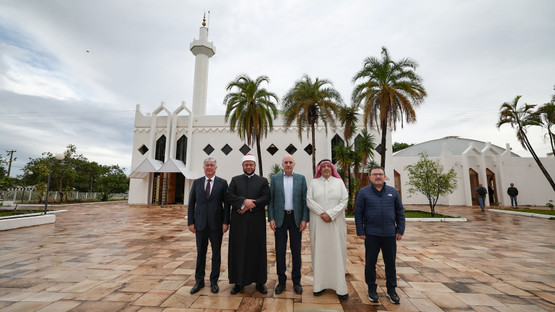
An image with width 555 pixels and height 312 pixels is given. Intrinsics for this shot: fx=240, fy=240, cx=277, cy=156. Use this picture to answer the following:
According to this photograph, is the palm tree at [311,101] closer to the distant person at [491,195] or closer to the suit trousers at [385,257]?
the suit trousers at [385,257]

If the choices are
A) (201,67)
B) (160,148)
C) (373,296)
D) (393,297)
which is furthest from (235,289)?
(201,67)

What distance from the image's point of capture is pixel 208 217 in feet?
10.5

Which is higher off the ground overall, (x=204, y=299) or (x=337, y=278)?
(x=337, y=278)

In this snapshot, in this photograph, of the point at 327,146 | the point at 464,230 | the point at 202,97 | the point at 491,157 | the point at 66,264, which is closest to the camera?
the point at 66,264

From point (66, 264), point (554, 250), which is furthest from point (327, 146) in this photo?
point (66, 264)

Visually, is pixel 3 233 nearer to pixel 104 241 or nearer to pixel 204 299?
pixel 104 241

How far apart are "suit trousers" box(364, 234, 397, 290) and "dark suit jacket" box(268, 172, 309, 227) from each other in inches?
33.4

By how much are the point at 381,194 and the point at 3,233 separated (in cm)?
1008

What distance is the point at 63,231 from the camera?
7176mm

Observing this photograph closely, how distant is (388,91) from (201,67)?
669 inches

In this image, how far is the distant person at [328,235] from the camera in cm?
291

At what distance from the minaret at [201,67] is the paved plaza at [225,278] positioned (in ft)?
53.9

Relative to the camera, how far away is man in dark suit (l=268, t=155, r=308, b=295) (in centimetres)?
308

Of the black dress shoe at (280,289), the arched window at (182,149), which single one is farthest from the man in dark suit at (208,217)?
the arched window at (182,149)
